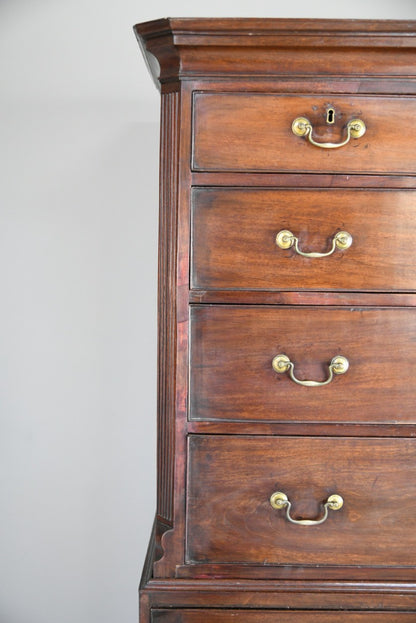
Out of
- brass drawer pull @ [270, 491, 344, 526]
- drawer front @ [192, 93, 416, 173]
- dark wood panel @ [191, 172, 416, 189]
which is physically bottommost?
brass drawer pull @ [270, 491, 344, 526]

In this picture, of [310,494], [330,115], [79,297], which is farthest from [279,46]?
[79,297]

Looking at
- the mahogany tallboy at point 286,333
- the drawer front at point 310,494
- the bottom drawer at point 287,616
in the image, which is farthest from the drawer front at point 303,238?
the bottom drawer at point 287,616

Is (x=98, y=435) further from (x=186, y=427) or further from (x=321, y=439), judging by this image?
(x=321, y=439)

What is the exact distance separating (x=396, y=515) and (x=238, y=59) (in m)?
0.90

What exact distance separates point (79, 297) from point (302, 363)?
89 cm

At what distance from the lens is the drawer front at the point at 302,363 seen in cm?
118

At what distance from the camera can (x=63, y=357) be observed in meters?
1.87

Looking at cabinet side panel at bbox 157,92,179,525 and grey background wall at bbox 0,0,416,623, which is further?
grey background wall at bbox 0,0,416,623

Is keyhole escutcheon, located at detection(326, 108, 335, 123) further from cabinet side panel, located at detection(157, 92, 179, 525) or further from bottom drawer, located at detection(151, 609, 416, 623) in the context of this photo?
bottom drawer, located at detection(151, 609, 416, 623)

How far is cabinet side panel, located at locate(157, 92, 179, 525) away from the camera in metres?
1.18

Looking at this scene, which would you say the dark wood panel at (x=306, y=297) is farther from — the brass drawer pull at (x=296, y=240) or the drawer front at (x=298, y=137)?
the drawer front at (x=298, y=137)

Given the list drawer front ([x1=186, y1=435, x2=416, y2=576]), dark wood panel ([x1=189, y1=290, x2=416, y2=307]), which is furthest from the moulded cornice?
drawer front ([x1=186, y1=435, x2=416, y2=576])

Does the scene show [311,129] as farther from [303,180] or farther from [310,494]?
[310,494]

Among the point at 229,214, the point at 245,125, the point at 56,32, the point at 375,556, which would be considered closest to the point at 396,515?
the point at 375,556
